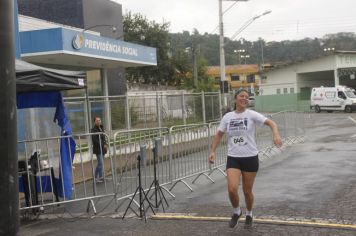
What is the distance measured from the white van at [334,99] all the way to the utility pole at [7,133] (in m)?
48.8

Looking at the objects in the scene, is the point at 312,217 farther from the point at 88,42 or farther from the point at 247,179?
the point at 88,42

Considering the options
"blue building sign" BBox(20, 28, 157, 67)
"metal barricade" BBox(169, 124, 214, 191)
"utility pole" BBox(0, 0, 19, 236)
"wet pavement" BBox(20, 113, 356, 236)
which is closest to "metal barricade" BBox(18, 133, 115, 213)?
"wet pavement" BBox(20, 113, 356, 236)

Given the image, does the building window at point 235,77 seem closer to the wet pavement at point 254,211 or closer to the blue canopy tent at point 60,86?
the wet pavement at point 254,211

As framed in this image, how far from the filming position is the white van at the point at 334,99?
50094mm

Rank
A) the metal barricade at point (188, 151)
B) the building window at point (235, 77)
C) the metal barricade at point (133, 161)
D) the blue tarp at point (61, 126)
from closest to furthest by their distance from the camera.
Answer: the blue tarp at point (61, 126) < the metal barricade at point (133, 161) < the metal barricade at point (188, 151) < the building window at point (235, 77)

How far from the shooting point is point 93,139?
1254 cm

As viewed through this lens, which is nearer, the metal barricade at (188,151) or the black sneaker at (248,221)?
the black sneaker at (248,221)

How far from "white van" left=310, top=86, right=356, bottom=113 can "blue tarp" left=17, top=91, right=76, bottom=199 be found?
4309 centimetres

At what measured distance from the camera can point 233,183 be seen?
720cm

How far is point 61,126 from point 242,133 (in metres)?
3.88

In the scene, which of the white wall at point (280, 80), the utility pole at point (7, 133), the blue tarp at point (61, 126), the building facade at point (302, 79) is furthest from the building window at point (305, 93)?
the utility pole at point (7, 133)

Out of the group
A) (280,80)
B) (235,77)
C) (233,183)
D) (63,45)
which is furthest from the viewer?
→ (235,77)

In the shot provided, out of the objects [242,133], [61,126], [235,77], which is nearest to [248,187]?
[242,133]

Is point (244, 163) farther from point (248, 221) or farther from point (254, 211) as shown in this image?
point (254, 211)
